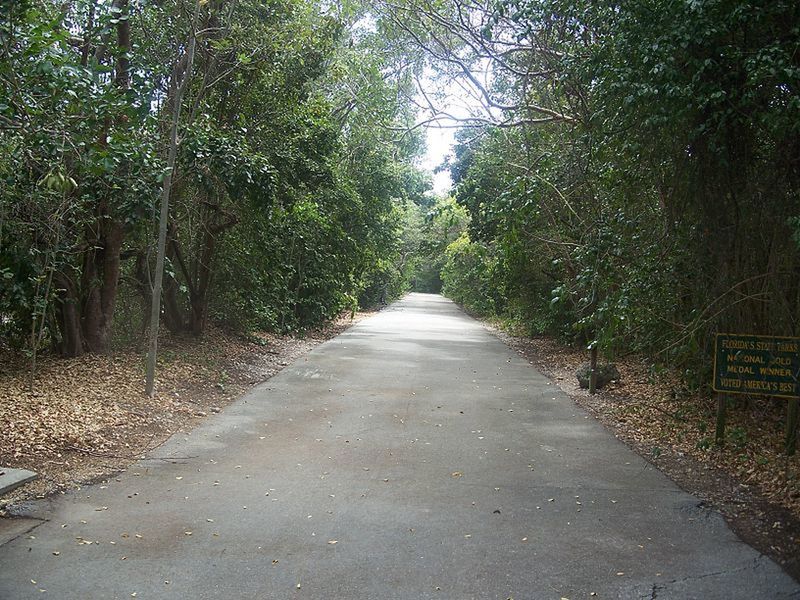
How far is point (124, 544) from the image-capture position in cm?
462

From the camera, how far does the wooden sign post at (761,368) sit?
664 cm

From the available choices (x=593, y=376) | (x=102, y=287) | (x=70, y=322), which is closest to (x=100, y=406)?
(x=70, y=322)

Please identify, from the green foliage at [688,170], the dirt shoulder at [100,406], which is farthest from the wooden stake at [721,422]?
the dirt shoulder at [100,406]

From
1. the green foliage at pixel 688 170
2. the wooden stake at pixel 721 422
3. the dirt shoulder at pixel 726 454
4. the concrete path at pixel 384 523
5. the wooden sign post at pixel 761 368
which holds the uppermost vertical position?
the green foliage at pixel 688 170

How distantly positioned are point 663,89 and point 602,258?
7.09 ft

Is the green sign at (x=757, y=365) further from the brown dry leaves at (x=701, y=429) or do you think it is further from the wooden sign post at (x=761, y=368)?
the brown dry leaves at (x=701, y=429)

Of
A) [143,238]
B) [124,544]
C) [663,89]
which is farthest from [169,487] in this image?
[143,238]

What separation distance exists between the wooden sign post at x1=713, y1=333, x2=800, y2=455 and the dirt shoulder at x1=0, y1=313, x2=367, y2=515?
603 cm

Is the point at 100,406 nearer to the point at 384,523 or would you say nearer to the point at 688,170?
the point at 384,523

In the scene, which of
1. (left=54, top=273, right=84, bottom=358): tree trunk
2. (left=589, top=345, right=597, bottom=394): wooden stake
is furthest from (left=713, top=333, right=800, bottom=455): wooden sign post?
(left=54, top=273, right=84, bottom=358): tree trunk

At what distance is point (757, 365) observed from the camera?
6832mm

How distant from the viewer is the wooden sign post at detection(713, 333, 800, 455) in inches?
261

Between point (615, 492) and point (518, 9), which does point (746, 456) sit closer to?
point (615, 492)

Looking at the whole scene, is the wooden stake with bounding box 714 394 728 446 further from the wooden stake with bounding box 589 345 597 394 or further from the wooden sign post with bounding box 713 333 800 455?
the wooden stake with bounding box 589 345 597 394
